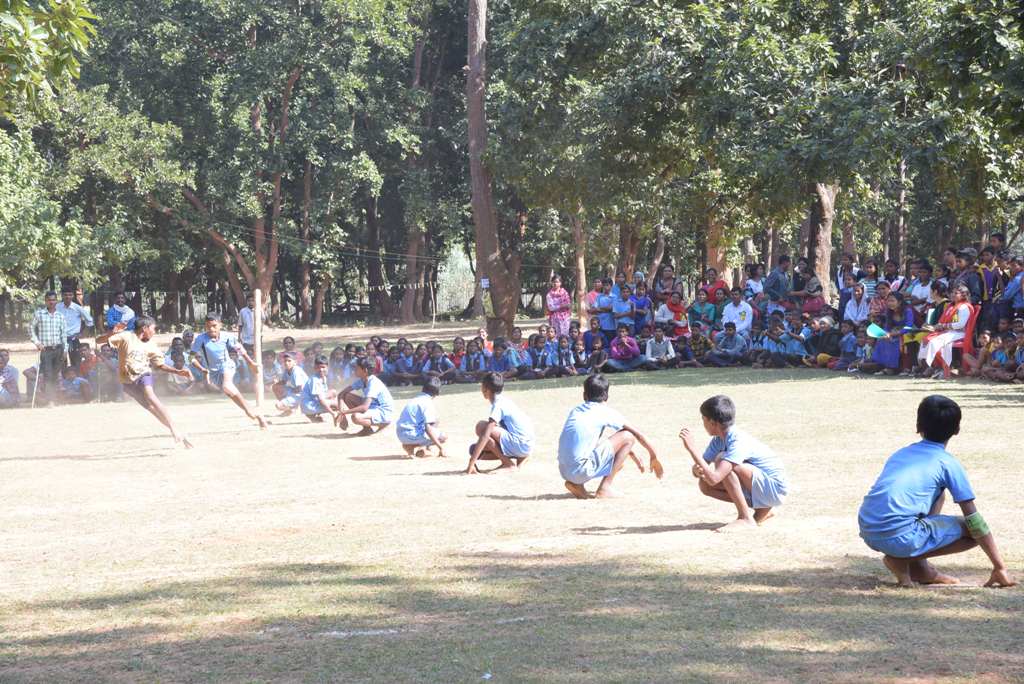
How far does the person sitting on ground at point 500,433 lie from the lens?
448 inches

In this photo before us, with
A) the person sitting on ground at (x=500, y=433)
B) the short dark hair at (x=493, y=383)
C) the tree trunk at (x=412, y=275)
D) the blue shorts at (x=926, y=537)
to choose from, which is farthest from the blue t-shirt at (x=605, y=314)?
the tree trunk at (x=412, y=275)

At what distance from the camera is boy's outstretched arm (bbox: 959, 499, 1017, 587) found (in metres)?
6.07

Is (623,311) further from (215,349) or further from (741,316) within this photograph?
(215,349)

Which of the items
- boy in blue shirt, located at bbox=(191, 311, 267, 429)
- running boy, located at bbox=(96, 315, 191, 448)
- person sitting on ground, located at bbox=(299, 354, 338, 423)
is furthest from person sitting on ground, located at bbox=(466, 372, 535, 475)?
boy in blue shirt, located at bbox=(191, 311, 267, 429)

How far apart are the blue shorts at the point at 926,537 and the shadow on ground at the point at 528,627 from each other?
0.79 ft

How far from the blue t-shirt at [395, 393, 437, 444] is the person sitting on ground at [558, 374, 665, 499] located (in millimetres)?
3301

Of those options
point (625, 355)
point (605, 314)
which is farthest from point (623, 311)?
point (625, 355)

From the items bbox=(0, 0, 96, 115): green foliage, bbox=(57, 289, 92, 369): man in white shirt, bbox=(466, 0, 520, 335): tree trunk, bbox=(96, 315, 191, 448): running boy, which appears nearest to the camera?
bbox=(0, 0, 96, 115): green foliage

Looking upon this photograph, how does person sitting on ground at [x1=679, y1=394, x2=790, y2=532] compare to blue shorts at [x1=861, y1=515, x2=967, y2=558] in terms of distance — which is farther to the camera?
person sitting on ground at [x1=679, y1=394, x2=790, y2=532]

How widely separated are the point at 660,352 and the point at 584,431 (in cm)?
1340

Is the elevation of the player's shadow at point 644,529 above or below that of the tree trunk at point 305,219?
below

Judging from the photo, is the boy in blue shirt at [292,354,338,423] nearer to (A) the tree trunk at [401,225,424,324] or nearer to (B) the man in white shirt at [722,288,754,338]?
(B) the man in white shirt at [722,288,754,338]

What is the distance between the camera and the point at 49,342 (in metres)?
22.7

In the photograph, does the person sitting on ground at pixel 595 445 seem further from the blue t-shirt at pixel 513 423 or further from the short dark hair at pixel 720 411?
the blue t-shirt at pixel 513 423
